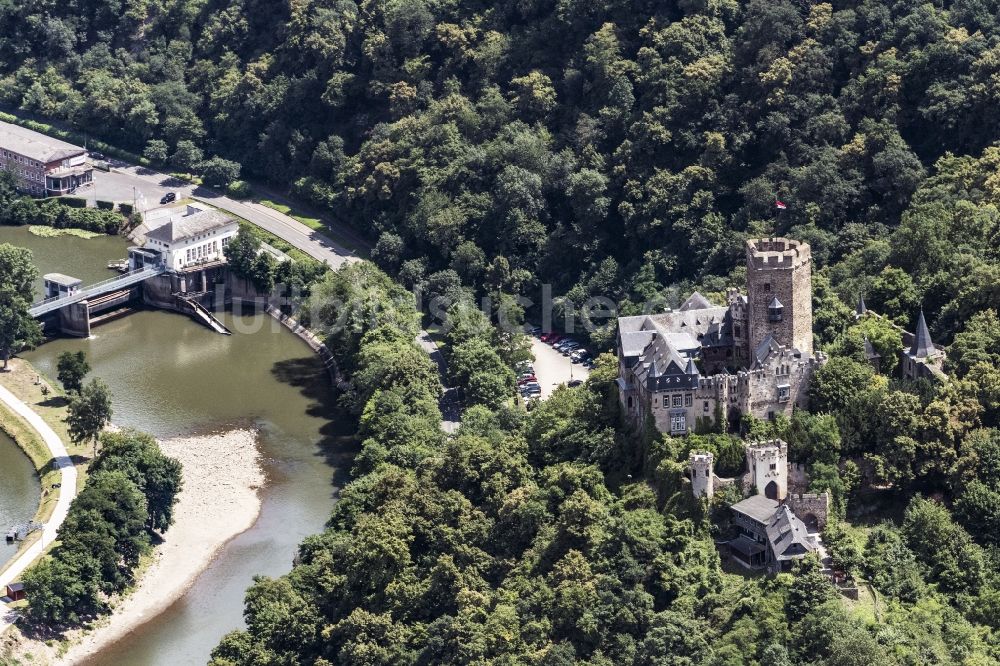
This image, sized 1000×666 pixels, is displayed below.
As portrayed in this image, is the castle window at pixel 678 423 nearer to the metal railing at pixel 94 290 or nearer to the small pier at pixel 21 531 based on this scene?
the small pier at pixel 21 531

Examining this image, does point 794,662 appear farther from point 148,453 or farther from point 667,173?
point 667,173

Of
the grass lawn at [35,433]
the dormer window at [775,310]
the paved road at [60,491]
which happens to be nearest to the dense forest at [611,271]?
the dormer window at [775,310]

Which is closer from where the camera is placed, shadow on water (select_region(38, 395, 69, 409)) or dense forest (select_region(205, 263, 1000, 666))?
dense forest (select_region(205, 263, 1000, 666))

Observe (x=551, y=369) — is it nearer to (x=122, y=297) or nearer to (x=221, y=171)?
(x=122, y=297)

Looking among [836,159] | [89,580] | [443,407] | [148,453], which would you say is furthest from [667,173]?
[89,580]

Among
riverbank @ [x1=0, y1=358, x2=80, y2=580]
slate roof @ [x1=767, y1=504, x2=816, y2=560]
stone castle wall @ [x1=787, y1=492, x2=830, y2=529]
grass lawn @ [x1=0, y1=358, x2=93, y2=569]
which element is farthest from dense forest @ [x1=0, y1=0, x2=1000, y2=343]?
riverbank @ [x1=0, y1=358, x2=80, y2=580]

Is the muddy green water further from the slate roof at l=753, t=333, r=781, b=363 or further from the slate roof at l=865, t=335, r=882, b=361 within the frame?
the slate roof at l=865, t=335, r=882, b=361

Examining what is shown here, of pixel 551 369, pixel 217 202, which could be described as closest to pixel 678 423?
pixel 551 369
